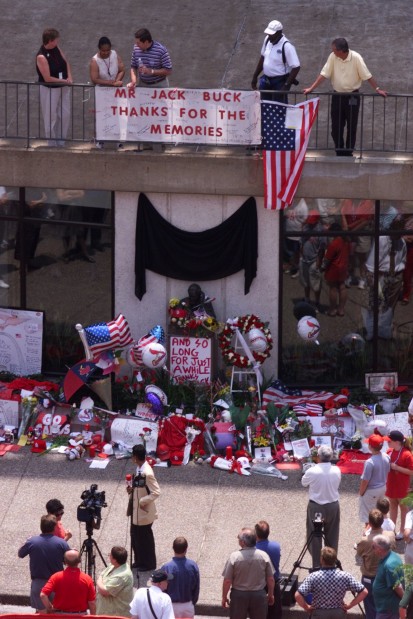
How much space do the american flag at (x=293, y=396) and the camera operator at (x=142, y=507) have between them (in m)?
4.35

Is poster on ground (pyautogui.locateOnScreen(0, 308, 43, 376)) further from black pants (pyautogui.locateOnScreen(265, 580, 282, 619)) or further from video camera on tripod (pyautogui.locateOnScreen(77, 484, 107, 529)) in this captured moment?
black pants (pyautogui.locateOnScreen(265, 580, 282, 619))

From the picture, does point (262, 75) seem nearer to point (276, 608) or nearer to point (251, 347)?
point (251, 347)

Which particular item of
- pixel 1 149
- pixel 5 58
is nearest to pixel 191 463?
pixel 1 149

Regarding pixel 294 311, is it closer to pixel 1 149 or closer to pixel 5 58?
pixel 1 149

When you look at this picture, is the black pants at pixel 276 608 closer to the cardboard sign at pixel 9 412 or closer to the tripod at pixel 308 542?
the tripod at pixel 308 542

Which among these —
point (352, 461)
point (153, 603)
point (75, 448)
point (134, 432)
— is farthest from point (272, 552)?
point (75, 448)

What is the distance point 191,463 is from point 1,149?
17.0ft

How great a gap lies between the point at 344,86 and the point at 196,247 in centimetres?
296

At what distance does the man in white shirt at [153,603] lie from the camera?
12531 millimetres

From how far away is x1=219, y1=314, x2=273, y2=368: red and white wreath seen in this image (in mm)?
19391

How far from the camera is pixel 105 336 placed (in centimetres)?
1909

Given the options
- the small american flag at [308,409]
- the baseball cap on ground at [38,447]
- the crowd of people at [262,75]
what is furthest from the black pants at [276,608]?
the crowd of people at [262,75]

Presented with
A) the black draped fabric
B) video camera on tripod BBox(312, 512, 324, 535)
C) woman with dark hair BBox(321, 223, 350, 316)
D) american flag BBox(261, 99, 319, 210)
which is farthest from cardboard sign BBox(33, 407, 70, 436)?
video camera on tripod BBox(312, 512, 324, 535)

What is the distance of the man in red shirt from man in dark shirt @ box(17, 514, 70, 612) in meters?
0.73
